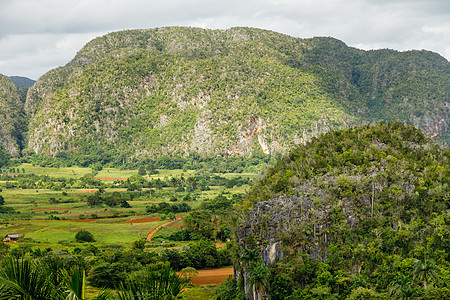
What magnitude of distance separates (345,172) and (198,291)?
2242 centimetres

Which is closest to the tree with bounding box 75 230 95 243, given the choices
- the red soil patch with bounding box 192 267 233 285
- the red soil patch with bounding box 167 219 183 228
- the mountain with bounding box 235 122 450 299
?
the red soil patch with bounding box 167 219 183 228

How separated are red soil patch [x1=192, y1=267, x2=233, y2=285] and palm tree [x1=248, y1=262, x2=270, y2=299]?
56.7 feet

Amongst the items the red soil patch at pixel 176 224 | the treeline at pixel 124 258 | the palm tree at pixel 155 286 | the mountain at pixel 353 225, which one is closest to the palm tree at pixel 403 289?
the mountain at pixel 353 225

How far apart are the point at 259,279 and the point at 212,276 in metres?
23.4

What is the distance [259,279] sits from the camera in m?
40.5

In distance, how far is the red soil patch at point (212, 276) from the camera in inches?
2341

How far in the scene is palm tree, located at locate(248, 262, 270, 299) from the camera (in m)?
40.3

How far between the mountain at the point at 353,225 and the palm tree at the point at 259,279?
0.20 meters

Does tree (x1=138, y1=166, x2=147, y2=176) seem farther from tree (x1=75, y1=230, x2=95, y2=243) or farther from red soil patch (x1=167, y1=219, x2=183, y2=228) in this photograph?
tree (x1=75, y1=230, x2=95, y2=243)

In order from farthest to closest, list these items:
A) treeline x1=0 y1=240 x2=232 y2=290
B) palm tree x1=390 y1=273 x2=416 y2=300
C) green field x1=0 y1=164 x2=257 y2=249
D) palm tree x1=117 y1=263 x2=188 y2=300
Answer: green field x1=0 y1=164 x2=257 y2=249
treeline x1=0 y1=240 x2=232 y2=290
palm tree x1=390 y1=273 x2=416 y2=300
palm tree x1=117 y1=263 x2=188 y2=300

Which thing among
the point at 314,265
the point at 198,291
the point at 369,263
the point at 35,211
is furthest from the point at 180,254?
the point at 35,211

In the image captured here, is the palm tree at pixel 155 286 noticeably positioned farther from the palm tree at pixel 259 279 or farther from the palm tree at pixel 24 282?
the palm tree at pixel 259 279

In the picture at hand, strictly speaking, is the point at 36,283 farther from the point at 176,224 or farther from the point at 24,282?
the point at 176,224

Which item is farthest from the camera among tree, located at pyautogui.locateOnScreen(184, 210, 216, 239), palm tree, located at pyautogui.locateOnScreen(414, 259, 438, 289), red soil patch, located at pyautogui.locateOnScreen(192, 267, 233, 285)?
tree, located at pyautogui.locateOnScreen(184, 210, 216, 239)
